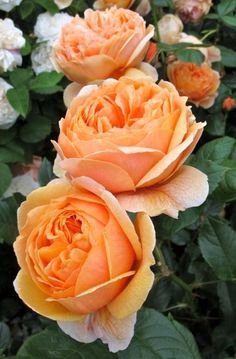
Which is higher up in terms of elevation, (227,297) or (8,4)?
(8,4)

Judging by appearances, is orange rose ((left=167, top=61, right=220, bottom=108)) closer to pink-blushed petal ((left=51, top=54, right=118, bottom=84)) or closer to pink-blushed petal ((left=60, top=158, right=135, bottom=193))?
pink-blushed petal ((left=51, top=54, right=118, bottom=84))

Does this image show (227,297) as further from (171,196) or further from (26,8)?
(26,8)

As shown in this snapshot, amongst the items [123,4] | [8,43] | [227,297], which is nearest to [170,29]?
[123,4]

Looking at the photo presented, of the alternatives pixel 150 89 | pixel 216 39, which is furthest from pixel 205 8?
pixel 150 89

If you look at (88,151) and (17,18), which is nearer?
(88,151)

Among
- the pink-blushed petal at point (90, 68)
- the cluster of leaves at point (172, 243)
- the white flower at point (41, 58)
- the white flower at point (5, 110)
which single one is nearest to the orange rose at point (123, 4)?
the cluster of leaves at point (172, 243)

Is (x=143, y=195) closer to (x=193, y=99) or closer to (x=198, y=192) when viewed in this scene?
(x=198, y=192)

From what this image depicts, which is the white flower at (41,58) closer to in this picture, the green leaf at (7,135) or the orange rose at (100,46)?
the green leaf at (7,135)
